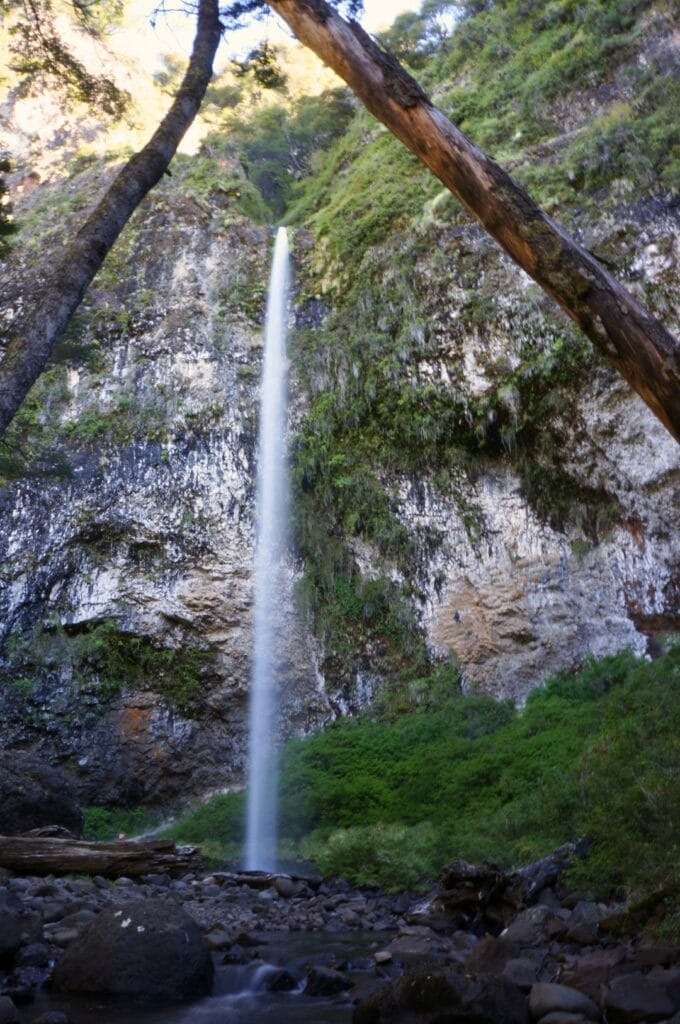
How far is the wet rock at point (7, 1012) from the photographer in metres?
3.25

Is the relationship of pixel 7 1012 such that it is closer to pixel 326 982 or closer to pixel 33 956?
pixel 33 956

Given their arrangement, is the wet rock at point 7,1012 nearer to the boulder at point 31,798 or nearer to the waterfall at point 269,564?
the boulder at point 31,798

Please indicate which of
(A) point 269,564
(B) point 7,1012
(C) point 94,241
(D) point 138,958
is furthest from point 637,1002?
(A) point 269,564

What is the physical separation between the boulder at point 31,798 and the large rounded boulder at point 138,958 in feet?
15.7

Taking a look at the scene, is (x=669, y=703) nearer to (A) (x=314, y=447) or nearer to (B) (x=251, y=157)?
(A) (x=314, y=447)

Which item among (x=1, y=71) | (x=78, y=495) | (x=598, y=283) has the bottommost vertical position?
(x=598, y=283)

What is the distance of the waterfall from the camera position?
11.4m

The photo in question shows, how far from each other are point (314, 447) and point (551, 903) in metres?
10.6

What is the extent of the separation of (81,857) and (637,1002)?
5.28m

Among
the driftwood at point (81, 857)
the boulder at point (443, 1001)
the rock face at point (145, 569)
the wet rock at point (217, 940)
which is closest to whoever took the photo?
the boulder at point (443, 1001)

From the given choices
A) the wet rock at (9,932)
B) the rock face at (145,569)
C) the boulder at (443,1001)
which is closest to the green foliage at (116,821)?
the rock face at (145,569)

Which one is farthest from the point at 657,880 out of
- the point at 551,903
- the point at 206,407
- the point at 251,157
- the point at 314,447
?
the point at 251,157

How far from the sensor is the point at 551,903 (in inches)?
211

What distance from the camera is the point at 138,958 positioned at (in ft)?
12.9
